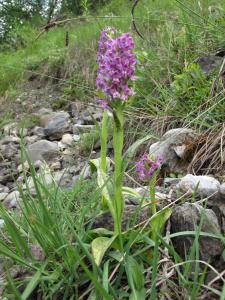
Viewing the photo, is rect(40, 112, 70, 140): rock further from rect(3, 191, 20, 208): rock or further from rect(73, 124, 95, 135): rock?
rect(3, 191, 20, 208): rock

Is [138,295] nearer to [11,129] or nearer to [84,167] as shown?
[84,167]

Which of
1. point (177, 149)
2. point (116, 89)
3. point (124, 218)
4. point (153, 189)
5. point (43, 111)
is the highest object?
point (116, 89)

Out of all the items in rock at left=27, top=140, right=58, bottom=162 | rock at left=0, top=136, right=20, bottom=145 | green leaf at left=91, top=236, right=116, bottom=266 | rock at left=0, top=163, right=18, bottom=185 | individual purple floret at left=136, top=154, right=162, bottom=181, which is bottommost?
rock at left=0, top=163, right=18, bottom=185

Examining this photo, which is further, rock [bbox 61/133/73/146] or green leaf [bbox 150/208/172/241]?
rock [bbox 61/133/73/146]

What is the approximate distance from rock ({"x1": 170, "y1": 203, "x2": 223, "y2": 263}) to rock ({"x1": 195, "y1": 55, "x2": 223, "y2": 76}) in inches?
66.0

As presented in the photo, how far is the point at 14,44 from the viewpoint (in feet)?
27.7

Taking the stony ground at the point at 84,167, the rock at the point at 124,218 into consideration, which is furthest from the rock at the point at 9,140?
the rock at the point at 124,218

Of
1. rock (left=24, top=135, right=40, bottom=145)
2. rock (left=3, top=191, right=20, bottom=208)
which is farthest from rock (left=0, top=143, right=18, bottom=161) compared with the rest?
rock (left=3, top=191, right=20, bottom=208)

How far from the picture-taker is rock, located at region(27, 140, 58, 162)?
3676 mm

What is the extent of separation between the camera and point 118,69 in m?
1.24

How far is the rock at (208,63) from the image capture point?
Result: 2.90 meters

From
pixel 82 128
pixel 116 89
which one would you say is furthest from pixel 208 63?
pixel 116 89

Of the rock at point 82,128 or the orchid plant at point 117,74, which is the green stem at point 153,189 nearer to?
the orchid plant at point 117,74

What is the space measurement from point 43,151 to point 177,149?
1.62m
